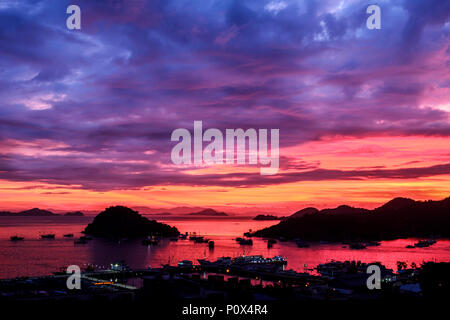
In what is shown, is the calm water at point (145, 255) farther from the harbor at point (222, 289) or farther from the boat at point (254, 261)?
the harbor at point (222, 289)

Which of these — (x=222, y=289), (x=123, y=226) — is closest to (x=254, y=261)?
(x=222, y=289)

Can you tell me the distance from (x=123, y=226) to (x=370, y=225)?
82.0 metres

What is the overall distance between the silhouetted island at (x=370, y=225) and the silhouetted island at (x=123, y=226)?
35.5m

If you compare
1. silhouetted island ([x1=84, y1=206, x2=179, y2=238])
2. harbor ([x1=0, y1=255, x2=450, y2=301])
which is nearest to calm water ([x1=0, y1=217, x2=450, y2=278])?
silhouetted island ([x1=84, y1=206, x2=179, y2=238])

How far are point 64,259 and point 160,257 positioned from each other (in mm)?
18714

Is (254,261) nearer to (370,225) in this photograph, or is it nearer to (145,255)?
(145,255)

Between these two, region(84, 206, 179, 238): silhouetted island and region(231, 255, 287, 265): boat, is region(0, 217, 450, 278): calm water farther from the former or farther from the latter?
region(84, 206, 179, 238): silhouetted island

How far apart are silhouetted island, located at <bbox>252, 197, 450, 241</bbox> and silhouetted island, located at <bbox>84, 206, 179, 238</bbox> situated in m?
35.5

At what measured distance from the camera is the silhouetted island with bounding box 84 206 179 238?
437 ft

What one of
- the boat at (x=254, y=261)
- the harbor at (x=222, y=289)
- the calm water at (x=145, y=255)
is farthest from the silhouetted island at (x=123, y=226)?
the harbor at (x=222, y=289)

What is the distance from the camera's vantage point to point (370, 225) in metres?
140
